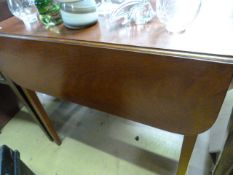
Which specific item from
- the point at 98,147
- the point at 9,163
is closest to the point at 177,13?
the point at 9,163

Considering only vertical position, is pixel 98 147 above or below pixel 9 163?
below

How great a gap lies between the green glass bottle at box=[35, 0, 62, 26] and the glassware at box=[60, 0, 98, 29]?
10 centimetres

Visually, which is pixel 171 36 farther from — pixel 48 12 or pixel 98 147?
pixel 98 147

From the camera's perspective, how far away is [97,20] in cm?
75

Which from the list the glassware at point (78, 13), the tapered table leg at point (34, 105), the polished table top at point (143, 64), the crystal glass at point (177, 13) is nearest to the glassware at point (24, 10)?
the polished table top at point (143, 64)

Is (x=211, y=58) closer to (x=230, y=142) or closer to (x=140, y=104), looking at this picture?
(x=140, y=104)

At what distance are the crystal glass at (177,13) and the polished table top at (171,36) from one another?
2 centimetres

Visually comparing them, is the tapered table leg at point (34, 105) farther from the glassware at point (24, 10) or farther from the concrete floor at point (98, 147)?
the glassware at point (24, 10)

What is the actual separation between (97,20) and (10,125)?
4.46 ft

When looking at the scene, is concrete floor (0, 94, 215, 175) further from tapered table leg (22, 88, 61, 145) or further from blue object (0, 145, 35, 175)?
blue object (0, 145, 35, 175)

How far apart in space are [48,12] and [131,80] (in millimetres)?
453

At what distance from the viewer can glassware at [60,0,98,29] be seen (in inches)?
26.0

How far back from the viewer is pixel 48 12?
2.58 ft

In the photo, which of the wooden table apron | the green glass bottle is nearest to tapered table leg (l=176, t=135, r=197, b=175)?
the wooden table apron
